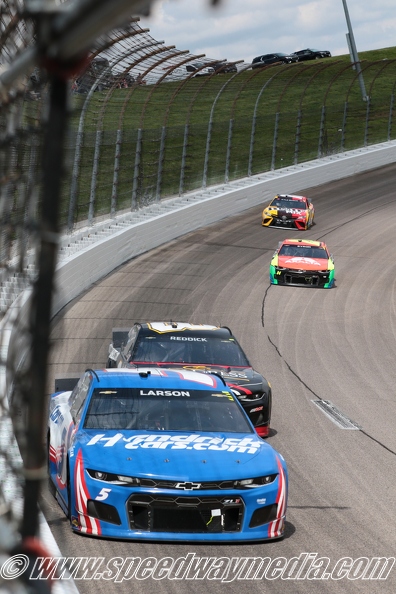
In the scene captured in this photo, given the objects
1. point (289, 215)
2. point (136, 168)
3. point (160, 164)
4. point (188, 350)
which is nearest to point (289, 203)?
point (289, 215)

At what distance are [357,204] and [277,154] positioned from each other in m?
5.35

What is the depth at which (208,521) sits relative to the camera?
7.41m

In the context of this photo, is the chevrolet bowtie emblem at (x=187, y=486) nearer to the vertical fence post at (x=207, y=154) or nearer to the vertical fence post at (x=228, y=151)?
the vertical fence post at (x=207, y=154)

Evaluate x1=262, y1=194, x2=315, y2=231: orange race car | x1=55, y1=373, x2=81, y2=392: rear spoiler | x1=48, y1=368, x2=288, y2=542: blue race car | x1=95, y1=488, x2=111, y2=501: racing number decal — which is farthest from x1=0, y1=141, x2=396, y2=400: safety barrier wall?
x1=95, y1=488, x2=111, y2=501: racing number decal

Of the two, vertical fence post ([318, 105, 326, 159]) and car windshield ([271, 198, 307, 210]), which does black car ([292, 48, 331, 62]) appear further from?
car windshield ([271, 198, 307, 210])

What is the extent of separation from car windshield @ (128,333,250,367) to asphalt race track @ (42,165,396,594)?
1.02m

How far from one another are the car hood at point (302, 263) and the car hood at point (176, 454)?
54.6ft

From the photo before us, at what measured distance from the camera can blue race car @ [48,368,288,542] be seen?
7.37 meters

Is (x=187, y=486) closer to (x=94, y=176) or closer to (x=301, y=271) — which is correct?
(x=301, y=271)

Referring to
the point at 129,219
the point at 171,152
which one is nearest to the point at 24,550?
the point at 129,219

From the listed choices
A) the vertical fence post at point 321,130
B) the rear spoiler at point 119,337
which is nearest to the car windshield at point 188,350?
the rear spoiler at point 119,337

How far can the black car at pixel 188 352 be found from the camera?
472 inches

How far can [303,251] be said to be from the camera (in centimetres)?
2583

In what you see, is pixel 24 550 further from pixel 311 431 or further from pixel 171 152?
pixel 171 152
